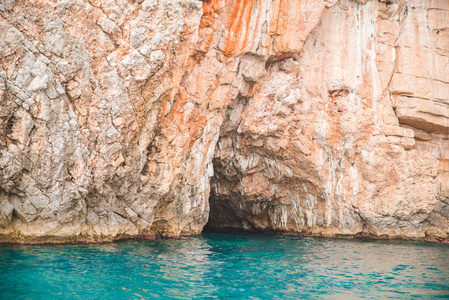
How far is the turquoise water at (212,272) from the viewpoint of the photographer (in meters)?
9.17

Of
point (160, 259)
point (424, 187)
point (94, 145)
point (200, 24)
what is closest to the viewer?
point (160, 259)

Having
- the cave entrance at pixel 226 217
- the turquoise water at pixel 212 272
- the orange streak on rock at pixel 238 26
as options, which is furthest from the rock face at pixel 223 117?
the turquoise water at pixel 212 272

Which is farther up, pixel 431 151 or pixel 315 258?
pixel 431 151

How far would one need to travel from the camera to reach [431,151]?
71.7 feet

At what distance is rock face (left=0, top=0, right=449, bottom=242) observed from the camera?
43.0ft

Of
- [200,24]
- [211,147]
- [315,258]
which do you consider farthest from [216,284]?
[200,24]

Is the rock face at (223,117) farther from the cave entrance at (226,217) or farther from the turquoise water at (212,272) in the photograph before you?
the turquoise water at (212,272)

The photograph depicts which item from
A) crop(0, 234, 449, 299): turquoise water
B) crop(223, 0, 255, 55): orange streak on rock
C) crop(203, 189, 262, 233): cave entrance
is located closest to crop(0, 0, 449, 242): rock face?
crop(223, 0, 255, 55): orange streak on rock

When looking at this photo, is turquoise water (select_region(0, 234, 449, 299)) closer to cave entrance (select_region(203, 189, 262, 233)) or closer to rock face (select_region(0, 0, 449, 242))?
rock face (select_region(0, 0, 449, 242))

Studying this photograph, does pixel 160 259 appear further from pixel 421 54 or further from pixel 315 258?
pixel 421 54

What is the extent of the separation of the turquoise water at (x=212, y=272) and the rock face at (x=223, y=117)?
2.41 m

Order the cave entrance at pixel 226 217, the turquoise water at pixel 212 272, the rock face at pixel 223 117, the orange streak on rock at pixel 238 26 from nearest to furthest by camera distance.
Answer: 1. the turquoise water at pixel 212 272
2. the rock face at pixel 223 117
3. the orange streak on rock at pixel 238 26
4. the cave entrance at pixel 226 217

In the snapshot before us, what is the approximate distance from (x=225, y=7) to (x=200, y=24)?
4.36ft

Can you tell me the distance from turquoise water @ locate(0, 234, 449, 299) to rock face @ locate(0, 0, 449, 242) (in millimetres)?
2406
